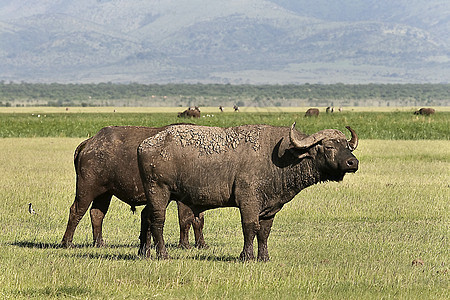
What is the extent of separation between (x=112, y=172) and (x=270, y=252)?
2.84 m

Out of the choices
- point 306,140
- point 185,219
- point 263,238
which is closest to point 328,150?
point 306,140

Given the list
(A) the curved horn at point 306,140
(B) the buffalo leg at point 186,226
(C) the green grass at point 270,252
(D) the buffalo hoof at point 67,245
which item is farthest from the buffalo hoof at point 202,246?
(A) the curved horn at point 306,140

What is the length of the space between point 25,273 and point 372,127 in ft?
139

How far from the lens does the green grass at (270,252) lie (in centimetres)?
1023

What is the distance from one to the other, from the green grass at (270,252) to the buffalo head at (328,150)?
141 cm

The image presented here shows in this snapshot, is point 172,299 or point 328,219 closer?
point 172,299

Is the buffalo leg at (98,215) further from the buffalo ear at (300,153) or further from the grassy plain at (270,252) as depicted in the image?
the buffalo ear at (300,153)

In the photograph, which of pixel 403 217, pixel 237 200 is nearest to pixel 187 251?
pixel 237 200

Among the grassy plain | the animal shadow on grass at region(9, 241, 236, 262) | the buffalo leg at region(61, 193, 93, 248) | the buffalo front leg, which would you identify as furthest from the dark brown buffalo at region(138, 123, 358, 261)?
the buffalo leg at region(61, 193, 93, 248)

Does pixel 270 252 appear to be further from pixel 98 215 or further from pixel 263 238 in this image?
pixel 98 215

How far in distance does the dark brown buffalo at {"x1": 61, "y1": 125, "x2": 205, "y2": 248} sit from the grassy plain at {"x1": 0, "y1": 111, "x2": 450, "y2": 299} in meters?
0.64

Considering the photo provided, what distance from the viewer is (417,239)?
14648 millimetres

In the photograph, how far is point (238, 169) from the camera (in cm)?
1186

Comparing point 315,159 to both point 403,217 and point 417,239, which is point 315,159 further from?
point 403,217
